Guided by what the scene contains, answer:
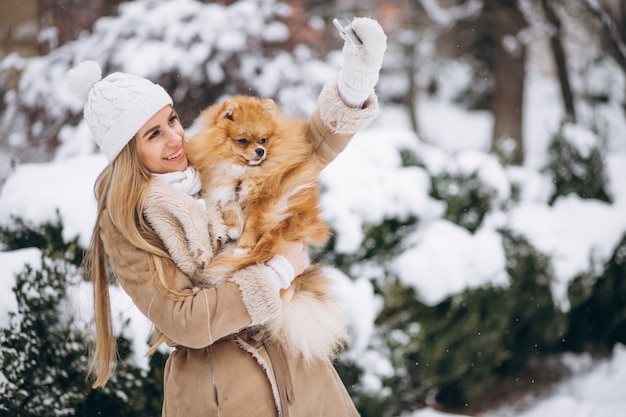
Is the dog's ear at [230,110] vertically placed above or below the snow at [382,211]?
above

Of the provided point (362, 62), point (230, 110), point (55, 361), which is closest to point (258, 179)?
point (230, 110)

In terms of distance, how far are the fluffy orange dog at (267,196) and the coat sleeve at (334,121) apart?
74 mm

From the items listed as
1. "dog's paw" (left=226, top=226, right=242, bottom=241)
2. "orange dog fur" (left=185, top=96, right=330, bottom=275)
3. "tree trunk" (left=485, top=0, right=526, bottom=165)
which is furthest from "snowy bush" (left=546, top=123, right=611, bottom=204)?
"dog's paw" (left=226, top=226, right=242, bottom=241)

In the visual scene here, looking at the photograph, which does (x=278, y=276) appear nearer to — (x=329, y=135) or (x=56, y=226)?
(x=329, y=135)

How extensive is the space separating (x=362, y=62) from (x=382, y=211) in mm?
2717

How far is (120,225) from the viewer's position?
81.8 inches

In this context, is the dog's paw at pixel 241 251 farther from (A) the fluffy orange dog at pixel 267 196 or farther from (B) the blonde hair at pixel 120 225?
(B) the blonde hair at pixel 120 225

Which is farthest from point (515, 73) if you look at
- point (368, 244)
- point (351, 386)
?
point (351, 386)

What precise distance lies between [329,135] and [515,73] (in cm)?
1024

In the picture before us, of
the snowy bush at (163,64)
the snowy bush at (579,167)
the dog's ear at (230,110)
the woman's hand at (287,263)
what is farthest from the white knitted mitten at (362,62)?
the snowy bush at (579,167)

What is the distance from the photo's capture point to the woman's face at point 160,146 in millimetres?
2232

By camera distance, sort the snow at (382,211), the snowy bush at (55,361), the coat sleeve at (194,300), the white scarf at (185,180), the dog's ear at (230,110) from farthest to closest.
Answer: the snow at (382,211) < the snowy bush at (55,361) < the dog's ear at (230,110) < the white scarf at (185,180) < the coat sleeve at (194,300)

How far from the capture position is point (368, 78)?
7.31 feet

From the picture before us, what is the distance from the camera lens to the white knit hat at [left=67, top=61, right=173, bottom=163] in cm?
218
